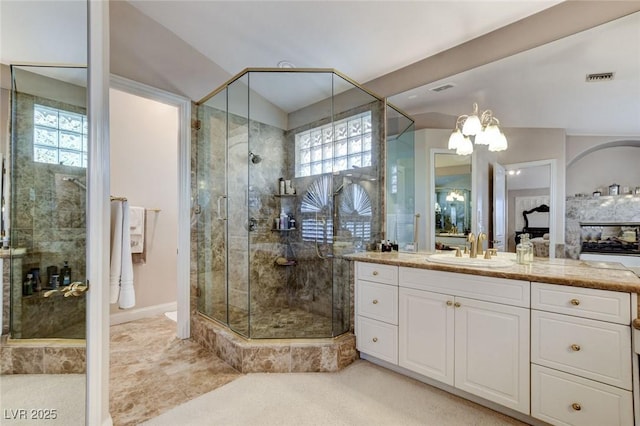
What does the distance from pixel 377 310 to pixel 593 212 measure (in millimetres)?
1482

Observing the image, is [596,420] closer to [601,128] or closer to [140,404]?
[601,128]

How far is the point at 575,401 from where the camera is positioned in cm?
145

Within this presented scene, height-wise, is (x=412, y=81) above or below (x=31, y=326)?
above

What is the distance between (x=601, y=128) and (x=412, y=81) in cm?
136

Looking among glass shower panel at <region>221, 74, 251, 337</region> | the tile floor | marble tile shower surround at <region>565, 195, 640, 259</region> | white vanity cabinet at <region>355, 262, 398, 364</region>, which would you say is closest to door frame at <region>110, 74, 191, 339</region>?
the tile floor

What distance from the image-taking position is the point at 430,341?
6.40 ft

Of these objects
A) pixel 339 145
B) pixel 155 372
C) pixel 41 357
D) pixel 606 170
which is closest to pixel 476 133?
pixel 606 170

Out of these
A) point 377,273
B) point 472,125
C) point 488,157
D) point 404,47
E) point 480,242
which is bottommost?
point 377,273

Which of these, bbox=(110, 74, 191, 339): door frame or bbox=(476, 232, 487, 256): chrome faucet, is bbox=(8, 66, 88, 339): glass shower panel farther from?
bbox=(476, 232, 487, 256): chrome faucet

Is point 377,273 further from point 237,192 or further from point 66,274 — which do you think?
point 66,274

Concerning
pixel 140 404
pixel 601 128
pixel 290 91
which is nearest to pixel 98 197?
pixel 140 404

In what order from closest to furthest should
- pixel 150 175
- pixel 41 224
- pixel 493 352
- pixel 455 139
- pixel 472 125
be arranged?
pixel 41 224 → pixel 493 352 → pixel 472 125 → pixel 455 139 → pixel 150 175

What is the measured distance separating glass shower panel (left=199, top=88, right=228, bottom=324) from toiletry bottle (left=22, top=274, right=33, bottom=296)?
1.73 meters

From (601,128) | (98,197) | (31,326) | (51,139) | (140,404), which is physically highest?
(601,128)
